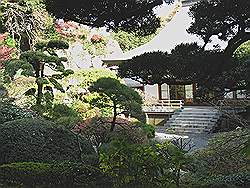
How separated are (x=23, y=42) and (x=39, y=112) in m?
3.93

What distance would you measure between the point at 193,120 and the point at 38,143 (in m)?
7.59

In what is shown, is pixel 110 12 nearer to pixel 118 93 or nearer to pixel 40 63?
pixel 118 93

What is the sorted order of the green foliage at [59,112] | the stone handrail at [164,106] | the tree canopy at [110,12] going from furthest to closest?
1. the stone handrail at [164,106]
2. the green foliage at [59,112]
3. the tree canopy at [110,12]

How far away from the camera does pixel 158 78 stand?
4582 millimetres

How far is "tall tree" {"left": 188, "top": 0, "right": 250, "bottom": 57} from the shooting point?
4.57 metres

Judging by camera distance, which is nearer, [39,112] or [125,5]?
[125,5]

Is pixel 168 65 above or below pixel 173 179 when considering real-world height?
above

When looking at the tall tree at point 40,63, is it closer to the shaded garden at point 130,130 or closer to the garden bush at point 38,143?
the shaded garden at point 130,130

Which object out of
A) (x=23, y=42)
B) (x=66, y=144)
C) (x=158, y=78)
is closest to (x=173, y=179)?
(x=158, y=78)

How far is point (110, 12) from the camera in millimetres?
4012

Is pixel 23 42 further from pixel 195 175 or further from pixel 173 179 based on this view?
pixel 173 179

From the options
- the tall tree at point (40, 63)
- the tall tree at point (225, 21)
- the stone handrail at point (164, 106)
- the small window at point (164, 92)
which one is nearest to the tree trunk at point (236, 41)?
the tall tree at point (225, 21)

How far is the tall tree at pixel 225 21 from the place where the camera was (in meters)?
4.57

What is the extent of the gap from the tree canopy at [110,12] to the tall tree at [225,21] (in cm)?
69
